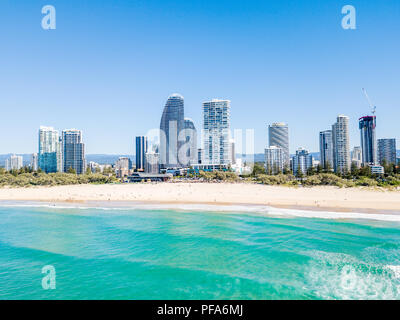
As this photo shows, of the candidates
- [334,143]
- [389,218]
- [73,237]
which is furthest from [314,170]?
[334,143]

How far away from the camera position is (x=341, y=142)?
12206 cm

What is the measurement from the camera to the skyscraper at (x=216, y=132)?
464 feet

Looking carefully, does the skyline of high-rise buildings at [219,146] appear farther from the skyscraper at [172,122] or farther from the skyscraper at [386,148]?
the skyscraper at [172,122]

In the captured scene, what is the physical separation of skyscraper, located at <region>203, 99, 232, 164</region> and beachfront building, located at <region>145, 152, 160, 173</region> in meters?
35.3

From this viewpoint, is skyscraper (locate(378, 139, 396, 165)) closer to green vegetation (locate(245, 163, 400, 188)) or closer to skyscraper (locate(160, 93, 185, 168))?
green vegetation (locate(245, 163, 400, 188))

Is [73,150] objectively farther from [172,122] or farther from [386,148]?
[386,148]

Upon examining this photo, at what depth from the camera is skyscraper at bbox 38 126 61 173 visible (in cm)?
11356

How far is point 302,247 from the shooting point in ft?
43.9

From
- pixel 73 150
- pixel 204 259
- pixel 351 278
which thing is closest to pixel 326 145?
pixel 73 150

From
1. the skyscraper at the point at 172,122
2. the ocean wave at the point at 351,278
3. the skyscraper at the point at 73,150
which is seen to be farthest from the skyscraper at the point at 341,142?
the skyscraper at the point at 73,150

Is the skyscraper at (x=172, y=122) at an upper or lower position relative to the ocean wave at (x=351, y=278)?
upper

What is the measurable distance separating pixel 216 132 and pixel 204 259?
136169 mm

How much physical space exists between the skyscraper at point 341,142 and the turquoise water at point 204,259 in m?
113
